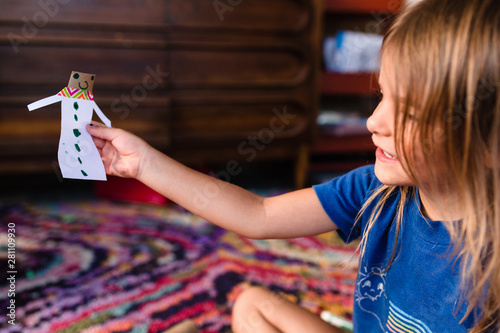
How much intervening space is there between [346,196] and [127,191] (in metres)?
1.15

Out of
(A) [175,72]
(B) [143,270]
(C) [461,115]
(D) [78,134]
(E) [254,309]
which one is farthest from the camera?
(A) [175,72]

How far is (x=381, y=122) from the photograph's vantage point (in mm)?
505

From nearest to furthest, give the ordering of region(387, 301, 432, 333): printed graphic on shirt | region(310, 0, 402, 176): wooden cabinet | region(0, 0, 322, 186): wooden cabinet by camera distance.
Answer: region(387, 301, 432, 333): printed graphic on shirt → region(0, 0, 322, 186): wooden cabinet → region(310, 0, 402, 176): wooden cabinet

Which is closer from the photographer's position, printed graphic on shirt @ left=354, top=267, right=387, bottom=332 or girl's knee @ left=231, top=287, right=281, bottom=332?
printed graphic on shirt @ left=354, top=267, right=387, bottom=332

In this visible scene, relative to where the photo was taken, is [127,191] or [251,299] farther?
[127,191]

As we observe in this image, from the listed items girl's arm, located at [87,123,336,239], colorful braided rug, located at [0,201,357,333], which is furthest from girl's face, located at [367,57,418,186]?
colorful braided rug, located at [0,201,357,333]

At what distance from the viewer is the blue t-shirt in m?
0.52

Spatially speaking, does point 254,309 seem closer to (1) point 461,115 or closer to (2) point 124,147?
(2) point 124,147

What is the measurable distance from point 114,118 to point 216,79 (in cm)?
40

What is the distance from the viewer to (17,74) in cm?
138

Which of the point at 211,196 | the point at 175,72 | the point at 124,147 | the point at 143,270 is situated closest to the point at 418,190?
the point at 211,196

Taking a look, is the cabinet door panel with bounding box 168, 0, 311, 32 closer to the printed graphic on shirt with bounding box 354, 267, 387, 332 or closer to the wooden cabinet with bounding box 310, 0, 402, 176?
the wooden cabinet with bounding box 310, 0, 402, 176

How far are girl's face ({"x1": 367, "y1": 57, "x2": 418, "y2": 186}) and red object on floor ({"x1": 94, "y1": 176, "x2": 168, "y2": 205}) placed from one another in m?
1.14

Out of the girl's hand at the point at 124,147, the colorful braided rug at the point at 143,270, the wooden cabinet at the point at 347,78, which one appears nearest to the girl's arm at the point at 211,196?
the girl's hand at the point at 124,147
